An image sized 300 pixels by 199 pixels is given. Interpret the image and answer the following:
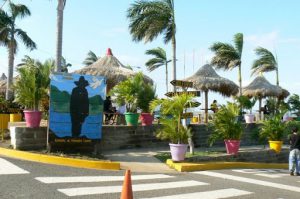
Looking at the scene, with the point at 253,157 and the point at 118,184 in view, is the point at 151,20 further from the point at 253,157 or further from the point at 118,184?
the point at 118,184

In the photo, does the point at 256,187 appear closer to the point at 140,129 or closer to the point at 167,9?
the point at 140,129

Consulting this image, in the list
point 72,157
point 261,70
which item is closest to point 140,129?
point 72,157

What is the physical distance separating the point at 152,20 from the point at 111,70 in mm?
3216

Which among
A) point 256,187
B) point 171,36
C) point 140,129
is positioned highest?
point 171,36

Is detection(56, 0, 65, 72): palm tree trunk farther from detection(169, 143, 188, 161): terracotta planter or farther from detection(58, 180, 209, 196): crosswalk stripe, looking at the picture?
detection(58, 180, 209, 196): crosswalk stripe

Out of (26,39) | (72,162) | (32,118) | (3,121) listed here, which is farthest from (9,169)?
(26,39)

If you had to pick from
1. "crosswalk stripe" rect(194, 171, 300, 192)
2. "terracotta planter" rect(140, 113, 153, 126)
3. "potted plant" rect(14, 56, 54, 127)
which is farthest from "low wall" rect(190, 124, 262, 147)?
"potted plant" rect(14, 56, 54, 127)

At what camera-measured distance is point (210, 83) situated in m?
23.5

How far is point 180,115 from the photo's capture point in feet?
40.5

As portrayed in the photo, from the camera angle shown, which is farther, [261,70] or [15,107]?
[261,70]

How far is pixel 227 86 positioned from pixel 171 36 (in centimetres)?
584

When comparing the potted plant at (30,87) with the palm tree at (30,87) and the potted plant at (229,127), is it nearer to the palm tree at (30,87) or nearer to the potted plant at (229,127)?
the palm tree at (30,87)

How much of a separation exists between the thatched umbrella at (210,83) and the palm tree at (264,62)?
8.84m

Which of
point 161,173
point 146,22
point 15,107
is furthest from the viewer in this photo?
point 146,22
